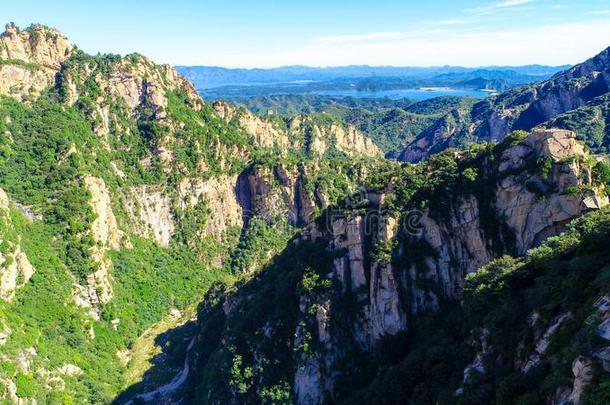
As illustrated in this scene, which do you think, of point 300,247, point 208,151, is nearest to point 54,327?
point 300,247

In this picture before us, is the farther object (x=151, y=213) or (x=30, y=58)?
(x=30, y=58)

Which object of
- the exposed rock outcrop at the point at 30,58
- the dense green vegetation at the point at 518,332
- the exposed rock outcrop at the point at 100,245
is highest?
the exposed rock outcrop at the point at 30,58

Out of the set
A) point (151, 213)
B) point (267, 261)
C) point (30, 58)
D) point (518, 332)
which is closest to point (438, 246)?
point (518, 332)

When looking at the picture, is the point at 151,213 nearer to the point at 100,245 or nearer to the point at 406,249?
the point at 100,245

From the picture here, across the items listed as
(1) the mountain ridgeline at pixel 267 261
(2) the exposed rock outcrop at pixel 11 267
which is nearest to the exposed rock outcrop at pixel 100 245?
(1) the mountain ridgeline at pixel 267 261

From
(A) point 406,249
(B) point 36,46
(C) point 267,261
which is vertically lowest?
(C) point 267,261

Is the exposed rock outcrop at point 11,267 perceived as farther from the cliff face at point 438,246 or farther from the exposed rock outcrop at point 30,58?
the cliff face at point 438,246
